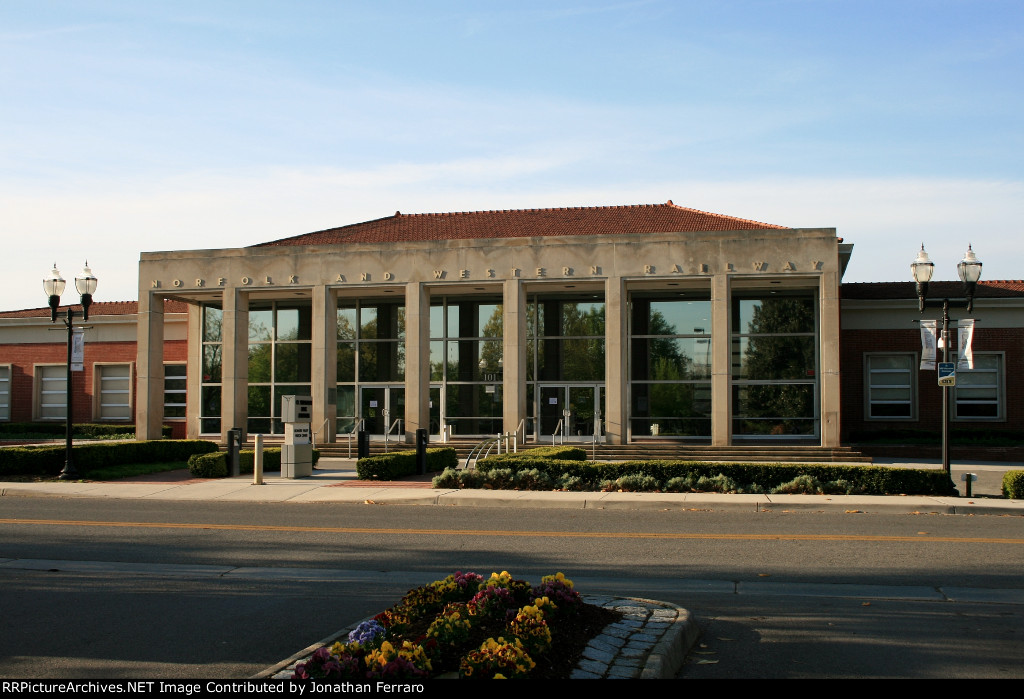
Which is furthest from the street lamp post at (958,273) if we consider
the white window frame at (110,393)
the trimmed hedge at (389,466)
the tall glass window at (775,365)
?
the white window frame at (110,393)

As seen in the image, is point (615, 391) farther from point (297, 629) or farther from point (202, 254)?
point (297, 629)

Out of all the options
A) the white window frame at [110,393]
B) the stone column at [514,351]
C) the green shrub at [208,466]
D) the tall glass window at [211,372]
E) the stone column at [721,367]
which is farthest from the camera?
the white window frame at [110,393]

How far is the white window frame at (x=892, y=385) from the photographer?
3553cm

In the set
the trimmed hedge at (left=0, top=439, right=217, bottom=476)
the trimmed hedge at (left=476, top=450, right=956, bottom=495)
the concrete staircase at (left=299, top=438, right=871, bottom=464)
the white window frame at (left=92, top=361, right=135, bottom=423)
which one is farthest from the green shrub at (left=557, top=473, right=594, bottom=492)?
the white window frame at (left=92, top=361, right=135, bottom=423)

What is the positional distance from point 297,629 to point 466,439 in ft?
84.6

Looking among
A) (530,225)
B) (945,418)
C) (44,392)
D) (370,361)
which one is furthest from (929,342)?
(44,392)

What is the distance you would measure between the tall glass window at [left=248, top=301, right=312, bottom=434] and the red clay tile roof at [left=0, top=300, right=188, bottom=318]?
706cm

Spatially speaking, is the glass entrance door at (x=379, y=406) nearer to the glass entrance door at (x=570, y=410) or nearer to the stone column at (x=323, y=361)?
the stone column at (x=323, y=361)

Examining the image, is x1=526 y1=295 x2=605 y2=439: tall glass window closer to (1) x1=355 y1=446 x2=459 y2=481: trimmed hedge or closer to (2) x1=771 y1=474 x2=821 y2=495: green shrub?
(1) x1=355 y1=446 x2=459 y2=481: trimmed hedge

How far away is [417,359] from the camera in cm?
3161

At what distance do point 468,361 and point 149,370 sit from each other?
11.5m

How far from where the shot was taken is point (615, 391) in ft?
99.4

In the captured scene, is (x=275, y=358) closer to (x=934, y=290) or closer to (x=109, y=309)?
(x=109, y=309)

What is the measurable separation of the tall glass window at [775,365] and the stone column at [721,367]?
3567mm
